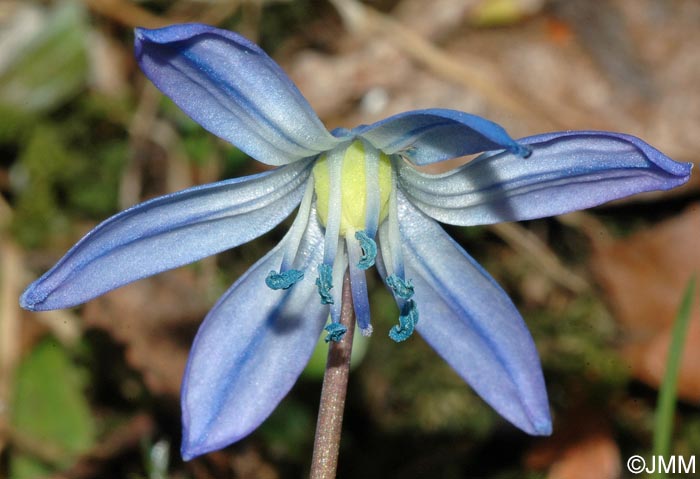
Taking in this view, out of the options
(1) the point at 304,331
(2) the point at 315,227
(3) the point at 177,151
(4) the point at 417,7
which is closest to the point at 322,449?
(1) the point at 304,331

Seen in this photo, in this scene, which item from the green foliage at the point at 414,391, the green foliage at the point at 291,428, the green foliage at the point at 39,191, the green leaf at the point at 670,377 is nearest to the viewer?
the green leaf at the point at 670,377

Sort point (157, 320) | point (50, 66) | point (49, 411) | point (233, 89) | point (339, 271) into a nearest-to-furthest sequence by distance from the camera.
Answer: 1. point (233, 89)
2. point (339, 271)
3. point (49, 411)
4. point (157, 320)
5. point (50, 66)

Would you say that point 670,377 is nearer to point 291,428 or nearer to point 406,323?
point 406,323

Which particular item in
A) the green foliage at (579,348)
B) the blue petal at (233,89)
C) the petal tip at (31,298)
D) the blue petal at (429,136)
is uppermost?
the blue petal at (233,89)

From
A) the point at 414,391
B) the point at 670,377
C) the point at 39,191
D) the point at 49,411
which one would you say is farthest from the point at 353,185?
the point at 39,191

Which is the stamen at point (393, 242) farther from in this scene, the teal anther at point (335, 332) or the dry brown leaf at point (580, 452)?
the dry brown leaf at point (580, 452)

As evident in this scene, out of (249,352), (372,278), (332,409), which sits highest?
(249,352)

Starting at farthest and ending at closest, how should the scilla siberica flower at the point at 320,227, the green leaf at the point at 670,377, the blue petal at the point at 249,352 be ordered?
the green leaf at the point at 670,377
the blue petal at the point at 249,352
the scilla siberica flower at the point at 320,227

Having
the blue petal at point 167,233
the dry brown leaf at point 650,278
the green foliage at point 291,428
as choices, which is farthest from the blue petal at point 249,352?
the dry brown leaf at point 650,278
